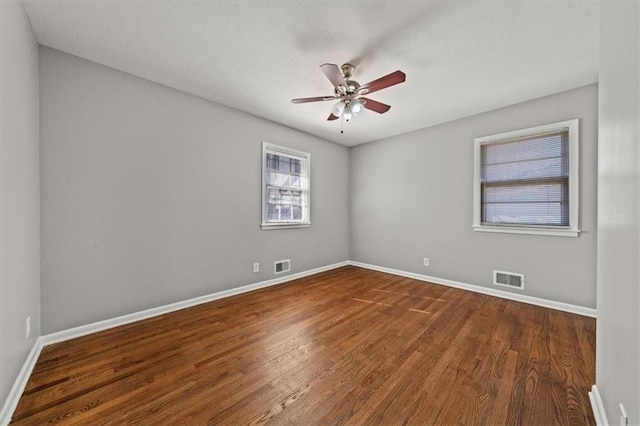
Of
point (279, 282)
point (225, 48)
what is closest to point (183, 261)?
point (279, 282)

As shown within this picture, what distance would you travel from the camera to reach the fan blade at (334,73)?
189cm

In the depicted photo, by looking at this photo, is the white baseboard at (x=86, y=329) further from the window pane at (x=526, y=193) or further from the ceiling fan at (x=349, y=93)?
the window pane at (x=526, y=193)

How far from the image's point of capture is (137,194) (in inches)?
98.8

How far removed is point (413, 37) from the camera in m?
1.96

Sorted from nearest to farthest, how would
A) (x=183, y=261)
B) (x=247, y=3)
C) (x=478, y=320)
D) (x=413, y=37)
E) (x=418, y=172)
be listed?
1. (x=247, y=3)
2. (x=413, y=37)
3. (x=478, y=320)
4. (x=183, y=261)
5. (x=418, y=172)

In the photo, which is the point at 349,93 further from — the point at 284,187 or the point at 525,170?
the point at 525,170

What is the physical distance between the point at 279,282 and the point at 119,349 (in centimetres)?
208

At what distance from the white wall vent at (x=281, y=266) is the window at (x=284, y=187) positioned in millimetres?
576

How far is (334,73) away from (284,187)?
2269mm

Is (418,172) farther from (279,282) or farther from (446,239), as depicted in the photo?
(279,282)

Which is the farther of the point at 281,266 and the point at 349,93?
the point at 281,266

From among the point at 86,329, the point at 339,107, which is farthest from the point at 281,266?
the point at 339,107

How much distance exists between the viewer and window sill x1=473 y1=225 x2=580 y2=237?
9.04ft

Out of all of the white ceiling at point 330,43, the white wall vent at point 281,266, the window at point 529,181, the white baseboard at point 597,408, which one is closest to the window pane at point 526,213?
the window at point 529,181
